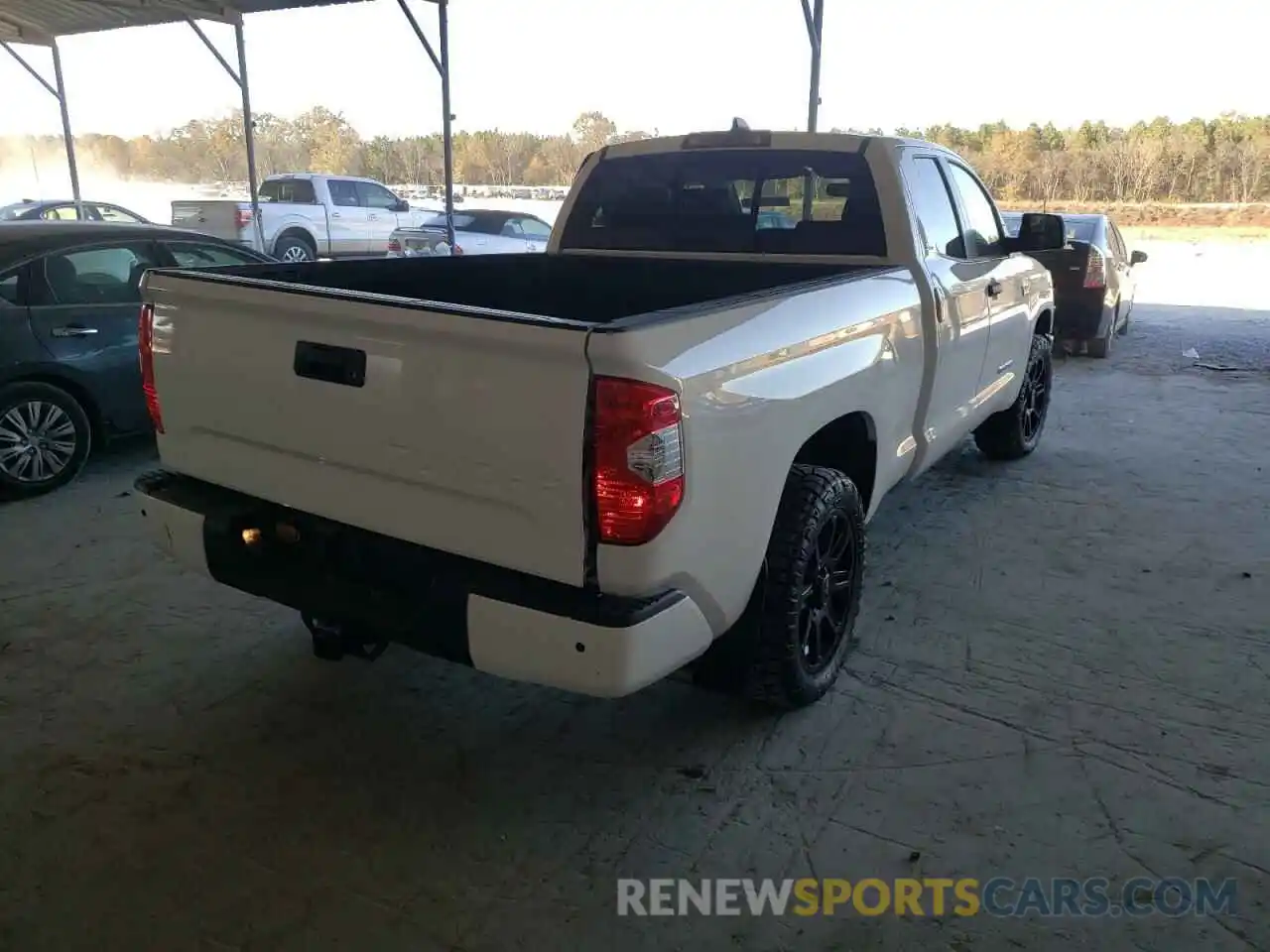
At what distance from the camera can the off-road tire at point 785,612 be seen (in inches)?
108

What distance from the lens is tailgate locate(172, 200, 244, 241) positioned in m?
14.9

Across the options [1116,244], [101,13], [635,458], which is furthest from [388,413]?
[101,13]

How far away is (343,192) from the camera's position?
17516 mm

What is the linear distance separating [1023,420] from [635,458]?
463 cm

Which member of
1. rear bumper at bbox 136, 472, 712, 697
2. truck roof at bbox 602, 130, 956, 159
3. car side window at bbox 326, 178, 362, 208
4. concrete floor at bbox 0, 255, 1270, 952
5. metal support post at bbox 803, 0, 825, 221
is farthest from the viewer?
car side window at bbox 326, 178, 362, 208

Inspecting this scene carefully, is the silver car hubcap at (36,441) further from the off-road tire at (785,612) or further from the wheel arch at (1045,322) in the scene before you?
the wheel arch at (1045,322)

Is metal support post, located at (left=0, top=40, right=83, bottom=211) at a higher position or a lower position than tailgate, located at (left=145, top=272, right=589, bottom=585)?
higher

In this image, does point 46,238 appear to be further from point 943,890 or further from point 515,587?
point 943,890

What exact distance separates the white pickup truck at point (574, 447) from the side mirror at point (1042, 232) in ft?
2.99

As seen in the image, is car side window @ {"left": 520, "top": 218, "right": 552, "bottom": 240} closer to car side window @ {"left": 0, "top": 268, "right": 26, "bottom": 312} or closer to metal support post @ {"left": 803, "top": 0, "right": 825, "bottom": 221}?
metal support post @ {"left": 803, "top": 0, "right": 825, "bottom": 221}

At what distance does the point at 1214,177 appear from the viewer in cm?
3522

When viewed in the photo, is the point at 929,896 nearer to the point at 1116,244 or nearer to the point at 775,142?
the point at 775,142

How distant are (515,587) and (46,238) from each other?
4652 mm

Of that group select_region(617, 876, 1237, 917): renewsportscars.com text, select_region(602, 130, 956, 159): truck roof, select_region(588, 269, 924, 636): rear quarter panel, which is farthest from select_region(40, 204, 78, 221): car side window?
select_region(617, 876, 1237, 917): renewsportscars.com text
